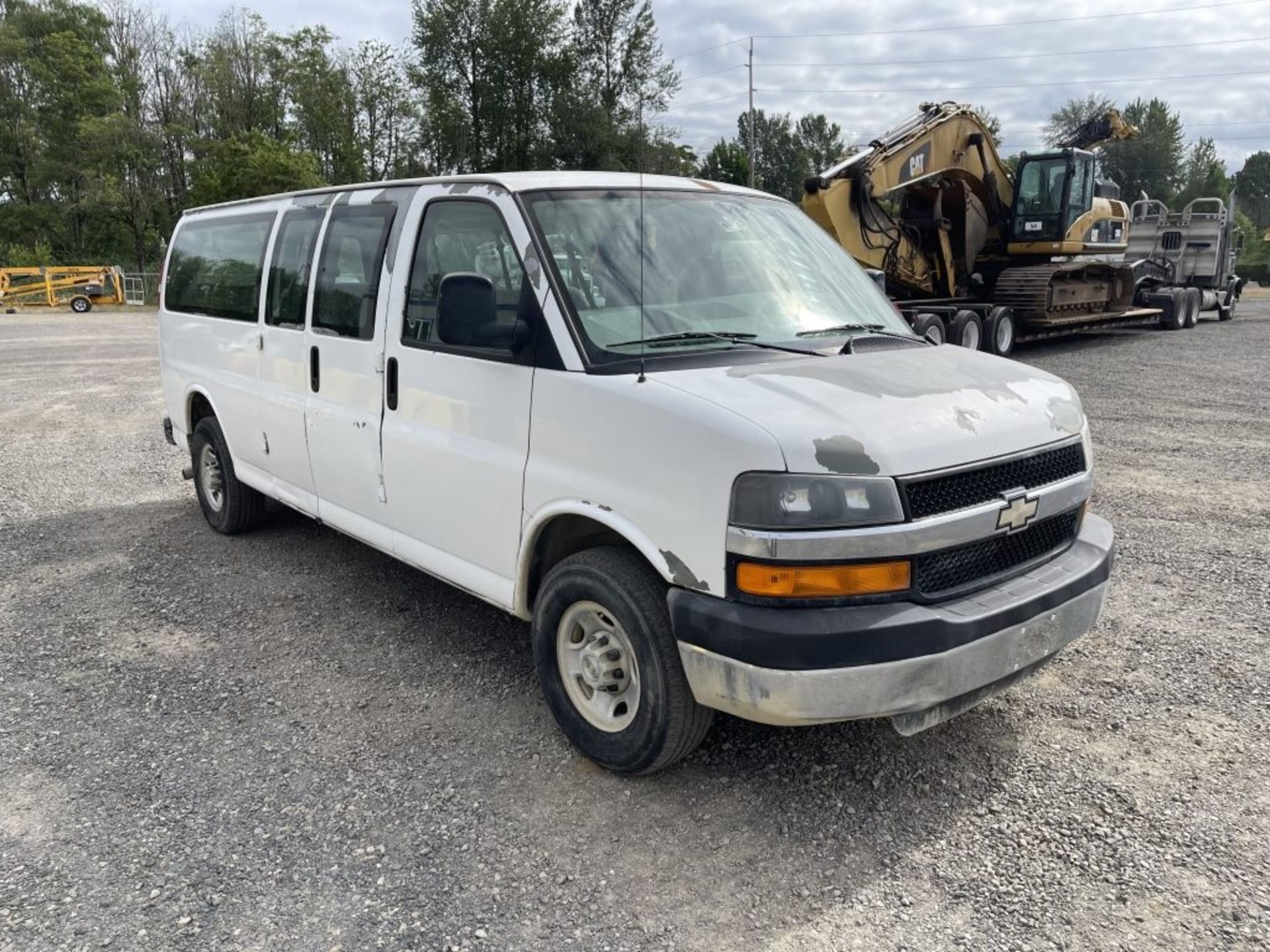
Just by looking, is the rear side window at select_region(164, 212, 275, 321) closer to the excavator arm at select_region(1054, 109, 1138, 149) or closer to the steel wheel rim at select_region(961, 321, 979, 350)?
the steel wheel rim at select_region(961, 321, 979, 350)

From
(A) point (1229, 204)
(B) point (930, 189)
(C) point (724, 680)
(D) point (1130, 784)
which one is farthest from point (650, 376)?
(A) point (1229, 204)

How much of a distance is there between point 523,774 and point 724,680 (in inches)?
39.5

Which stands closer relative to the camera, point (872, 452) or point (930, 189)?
point (872, 452)

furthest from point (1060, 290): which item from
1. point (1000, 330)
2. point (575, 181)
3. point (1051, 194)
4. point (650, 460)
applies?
point (650, 460)

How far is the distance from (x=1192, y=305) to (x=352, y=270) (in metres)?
23.2

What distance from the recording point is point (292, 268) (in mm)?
5125

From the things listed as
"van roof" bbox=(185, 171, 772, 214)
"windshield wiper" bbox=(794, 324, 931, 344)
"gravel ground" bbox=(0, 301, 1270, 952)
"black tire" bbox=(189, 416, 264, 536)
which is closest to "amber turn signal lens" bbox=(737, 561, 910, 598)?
"gravel ground" bbox=(0, 301, 1270, 952)

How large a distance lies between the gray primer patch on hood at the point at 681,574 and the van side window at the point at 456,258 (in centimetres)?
117

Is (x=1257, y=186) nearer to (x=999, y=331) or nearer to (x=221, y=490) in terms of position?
(x=999, y=331)

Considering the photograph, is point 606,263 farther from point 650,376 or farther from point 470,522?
point 470,522

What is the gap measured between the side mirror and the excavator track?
601 inches

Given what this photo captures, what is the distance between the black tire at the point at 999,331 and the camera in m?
16.1

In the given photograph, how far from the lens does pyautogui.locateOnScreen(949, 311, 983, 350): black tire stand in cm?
1532

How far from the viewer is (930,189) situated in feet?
56.7
